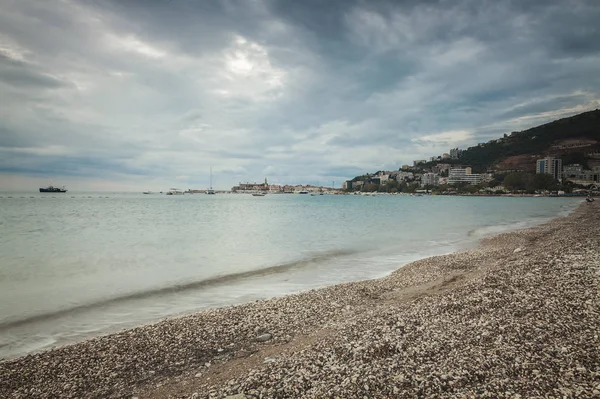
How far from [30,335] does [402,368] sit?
10753 mm

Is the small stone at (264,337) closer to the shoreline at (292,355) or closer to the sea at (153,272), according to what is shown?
the shoreline at (292,355)

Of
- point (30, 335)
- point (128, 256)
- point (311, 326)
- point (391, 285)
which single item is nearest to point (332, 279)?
point (391, 285)

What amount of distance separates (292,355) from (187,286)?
1016 cm

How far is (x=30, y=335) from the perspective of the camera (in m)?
9.51

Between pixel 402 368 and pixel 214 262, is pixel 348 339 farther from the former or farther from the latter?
pixel 214 262

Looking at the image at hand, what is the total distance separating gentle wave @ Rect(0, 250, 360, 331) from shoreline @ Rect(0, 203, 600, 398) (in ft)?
13.8

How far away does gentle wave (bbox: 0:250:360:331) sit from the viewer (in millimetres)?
11009

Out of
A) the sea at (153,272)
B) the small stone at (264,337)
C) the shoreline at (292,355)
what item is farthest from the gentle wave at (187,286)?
the small stone at (264,337)

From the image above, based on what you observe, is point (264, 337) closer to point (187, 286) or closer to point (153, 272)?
point (187, 286)

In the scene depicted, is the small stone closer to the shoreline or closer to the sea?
the shoreline

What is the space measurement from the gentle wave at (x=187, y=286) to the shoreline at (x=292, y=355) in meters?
4.20

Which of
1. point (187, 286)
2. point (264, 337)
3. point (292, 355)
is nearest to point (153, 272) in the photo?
point (187, 286)

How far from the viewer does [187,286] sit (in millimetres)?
14930

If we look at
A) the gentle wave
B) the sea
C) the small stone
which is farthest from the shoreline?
the gentle wave
